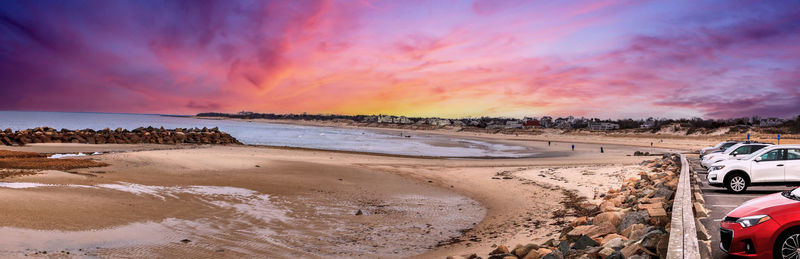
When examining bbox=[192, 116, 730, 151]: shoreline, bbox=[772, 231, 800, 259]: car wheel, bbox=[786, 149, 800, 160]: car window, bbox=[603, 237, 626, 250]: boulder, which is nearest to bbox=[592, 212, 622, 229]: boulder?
bbox=[603, 237, 626, 250]: boulder

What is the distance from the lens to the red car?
527cm

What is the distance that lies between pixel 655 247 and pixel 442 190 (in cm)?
1311

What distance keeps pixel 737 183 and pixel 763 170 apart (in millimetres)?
756

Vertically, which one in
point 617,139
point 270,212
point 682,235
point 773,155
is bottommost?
point 270,212

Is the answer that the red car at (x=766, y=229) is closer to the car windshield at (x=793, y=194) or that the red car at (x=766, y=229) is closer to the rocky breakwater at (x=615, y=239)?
the car windshield at (x=793, y=194)

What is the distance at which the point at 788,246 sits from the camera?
526 cm

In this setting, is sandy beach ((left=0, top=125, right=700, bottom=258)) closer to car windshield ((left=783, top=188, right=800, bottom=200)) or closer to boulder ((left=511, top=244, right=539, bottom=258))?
boulder ((left=511, top=244, right=539, bottom=258))

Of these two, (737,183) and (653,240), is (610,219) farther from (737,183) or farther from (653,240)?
(737,183)

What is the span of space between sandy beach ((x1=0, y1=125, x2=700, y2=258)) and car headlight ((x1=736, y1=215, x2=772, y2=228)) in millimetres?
4473

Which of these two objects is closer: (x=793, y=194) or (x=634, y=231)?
(x=793, y=194)

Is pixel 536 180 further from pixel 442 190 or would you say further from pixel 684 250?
pixel 684 250

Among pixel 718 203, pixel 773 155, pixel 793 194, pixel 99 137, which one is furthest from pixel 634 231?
pixel 99 137

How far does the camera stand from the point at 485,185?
19.5 metres

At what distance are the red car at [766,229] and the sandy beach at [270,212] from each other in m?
4.32
